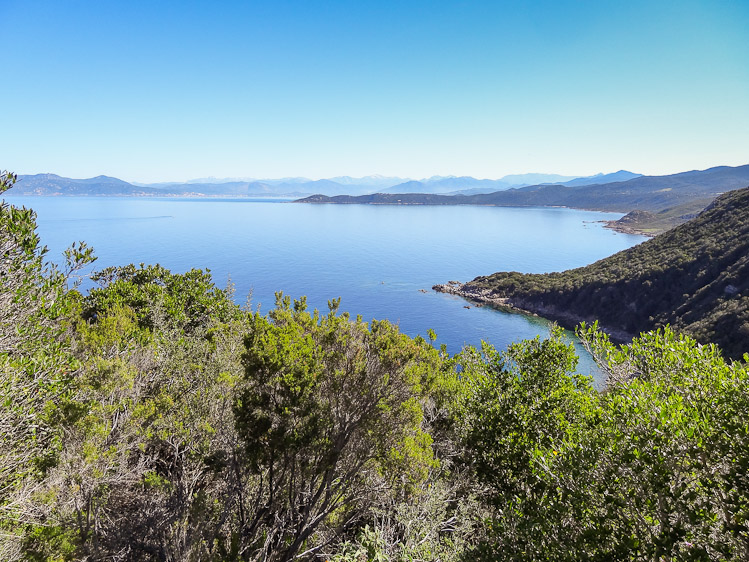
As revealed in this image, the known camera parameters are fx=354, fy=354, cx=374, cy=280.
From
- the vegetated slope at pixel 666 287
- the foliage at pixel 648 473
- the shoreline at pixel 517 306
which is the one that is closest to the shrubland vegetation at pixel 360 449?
the foliage at pixel 648 473

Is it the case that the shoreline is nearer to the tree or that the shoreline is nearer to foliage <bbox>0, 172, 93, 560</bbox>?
the tree

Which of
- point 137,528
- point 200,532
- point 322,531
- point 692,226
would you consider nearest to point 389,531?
point 322,531

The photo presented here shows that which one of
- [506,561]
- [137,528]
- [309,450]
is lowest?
[137,528]

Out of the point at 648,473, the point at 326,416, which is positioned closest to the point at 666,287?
the point at 648,473

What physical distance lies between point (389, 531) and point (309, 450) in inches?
132

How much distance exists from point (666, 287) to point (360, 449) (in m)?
83.1

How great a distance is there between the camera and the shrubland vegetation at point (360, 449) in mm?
6293

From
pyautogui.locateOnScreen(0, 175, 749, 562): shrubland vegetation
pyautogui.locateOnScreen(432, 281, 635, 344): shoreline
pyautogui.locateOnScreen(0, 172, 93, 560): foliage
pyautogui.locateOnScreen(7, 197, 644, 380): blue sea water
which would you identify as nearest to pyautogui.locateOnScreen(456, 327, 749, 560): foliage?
pyautogui.locateOnScreen(0, 175, 749, 562): shrubland vegetation

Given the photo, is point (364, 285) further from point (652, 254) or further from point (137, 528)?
point (137, 528)

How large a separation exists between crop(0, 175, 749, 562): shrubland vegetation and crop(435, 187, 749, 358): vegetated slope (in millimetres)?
52717

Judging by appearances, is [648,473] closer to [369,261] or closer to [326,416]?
[326,416]

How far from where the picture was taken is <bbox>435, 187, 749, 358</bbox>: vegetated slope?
177 ft

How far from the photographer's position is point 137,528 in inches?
483

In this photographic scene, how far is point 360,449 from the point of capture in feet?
35.1
